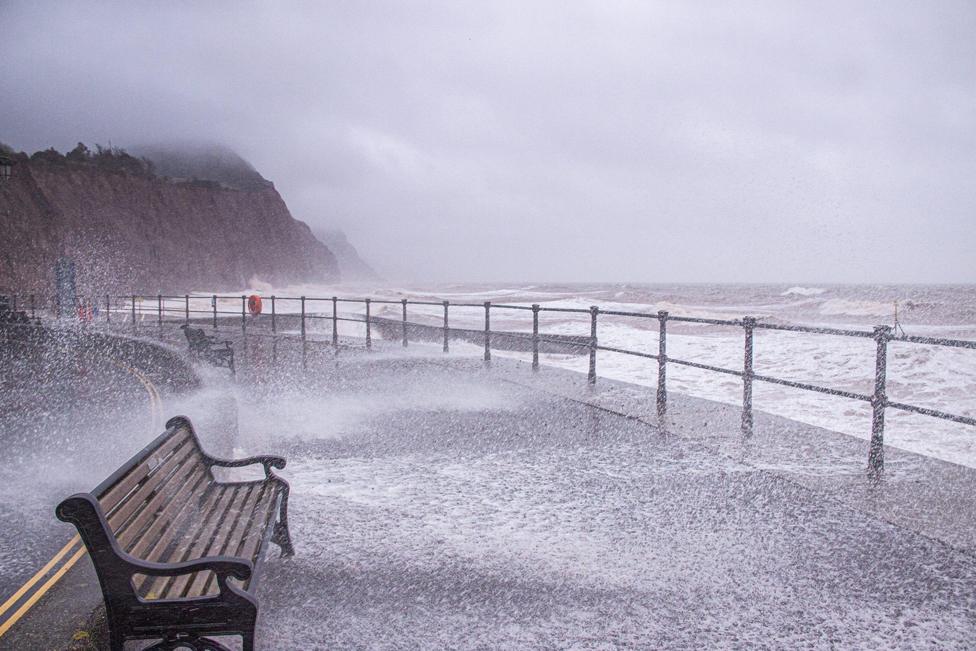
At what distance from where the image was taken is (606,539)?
13.5ft

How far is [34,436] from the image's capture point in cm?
782

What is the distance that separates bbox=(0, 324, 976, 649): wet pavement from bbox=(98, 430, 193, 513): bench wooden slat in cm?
78

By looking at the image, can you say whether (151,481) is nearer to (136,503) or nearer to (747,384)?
(136,503)

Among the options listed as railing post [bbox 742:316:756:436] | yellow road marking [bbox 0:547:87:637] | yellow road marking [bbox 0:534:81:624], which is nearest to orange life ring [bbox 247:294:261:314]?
railing post [bbox 742:316:756:436]

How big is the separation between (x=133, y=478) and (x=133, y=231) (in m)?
98.9

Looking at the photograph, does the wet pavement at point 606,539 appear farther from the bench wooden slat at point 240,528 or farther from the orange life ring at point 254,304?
the orange life ring at point 254,304

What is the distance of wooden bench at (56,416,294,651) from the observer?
8.41 feet

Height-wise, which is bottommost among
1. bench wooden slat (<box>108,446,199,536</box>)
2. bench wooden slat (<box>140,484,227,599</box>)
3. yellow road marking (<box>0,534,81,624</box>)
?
yellow road marking (<box>0,534,81,624</box>)

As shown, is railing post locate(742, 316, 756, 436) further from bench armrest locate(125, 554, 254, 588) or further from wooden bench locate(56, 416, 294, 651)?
bench armrest locate(125, 554, 254, 588)

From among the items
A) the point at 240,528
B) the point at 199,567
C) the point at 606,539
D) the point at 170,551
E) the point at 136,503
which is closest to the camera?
the point at 199,567

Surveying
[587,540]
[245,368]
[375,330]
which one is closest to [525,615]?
[587,540]

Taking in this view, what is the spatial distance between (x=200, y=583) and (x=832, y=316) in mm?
60641

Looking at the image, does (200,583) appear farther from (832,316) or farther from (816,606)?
(832,316)

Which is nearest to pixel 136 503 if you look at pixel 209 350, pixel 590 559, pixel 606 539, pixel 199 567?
pixel 199 567
